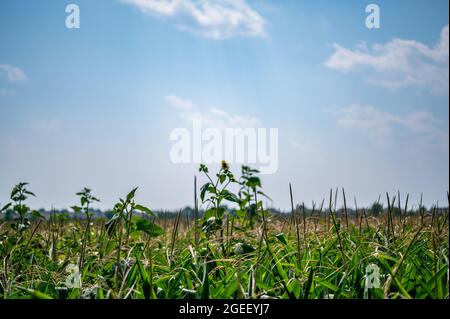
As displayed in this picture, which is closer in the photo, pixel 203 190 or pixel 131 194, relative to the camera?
pixel 131 194

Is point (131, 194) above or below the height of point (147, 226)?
above

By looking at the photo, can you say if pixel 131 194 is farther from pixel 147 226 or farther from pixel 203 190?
pixel 203 190

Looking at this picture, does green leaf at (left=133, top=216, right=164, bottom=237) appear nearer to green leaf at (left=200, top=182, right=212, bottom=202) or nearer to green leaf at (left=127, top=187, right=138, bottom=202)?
green leaf at (left=127, top=187, right=138, bottom=202)

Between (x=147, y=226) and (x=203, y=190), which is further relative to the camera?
(x=203, y=190)

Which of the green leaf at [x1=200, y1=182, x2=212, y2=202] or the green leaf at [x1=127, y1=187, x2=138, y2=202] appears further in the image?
the green leaf at [x1=200, y1=182, x2=212, y2=202]

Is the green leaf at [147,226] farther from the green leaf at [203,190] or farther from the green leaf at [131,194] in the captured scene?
the green leaf at [203,190]

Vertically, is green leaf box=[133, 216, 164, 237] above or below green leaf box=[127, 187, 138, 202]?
below

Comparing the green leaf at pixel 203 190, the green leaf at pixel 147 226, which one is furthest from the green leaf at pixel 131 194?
the green leaf at pixel 203 190

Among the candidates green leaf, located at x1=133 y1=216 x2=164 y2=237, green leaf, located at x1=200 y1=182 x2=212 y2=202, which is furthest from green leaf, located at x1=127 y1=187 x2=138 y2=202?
green leaf, located at x1=200 y1=182 x2=212 y2=202

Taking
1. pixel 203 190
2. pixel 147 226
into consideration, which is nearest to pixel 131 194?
pixel 147 226

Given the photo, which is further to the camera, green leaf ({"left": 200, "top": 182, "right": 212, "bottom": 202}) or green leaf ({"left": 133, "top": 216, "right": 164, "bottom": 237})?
green leaf ({"left": 200, "top": 182, "right": 212, "bottom": 202})
